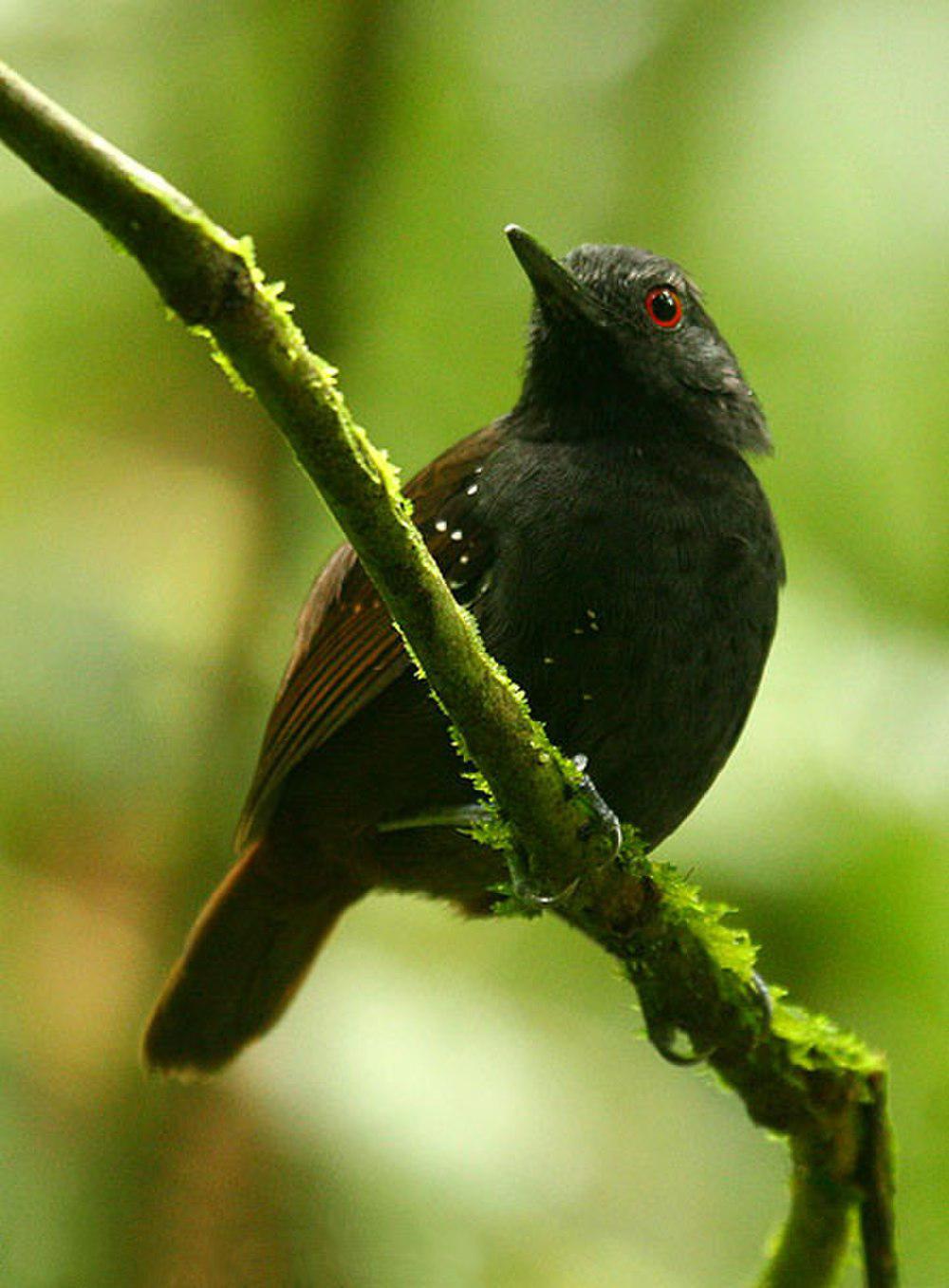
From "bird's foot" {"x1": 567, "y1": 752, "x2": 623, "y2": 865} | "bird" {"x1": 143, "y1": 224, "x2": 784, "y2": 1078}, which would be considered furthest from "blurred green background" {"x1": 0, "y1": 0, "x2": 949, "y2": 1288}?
"bird's foot" {"x1": 567, "y1": 752, "x2": 623, "y2": 865}

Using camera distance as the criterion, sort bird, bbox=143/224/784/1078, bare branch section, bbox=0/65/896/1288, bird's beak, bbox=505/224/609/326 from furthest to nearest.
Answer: bird's beak, bbox=505/224/609/326, bird, bbox=143/224/784/1078, bare branch section, bbox=0/65/896/1288

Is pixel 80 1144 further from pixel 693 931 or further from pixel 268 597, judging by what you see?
pixel 693 931

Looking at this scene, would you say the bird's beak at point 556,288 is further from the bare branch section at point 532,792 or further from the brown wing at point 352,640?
the bare branch section at point 532,792

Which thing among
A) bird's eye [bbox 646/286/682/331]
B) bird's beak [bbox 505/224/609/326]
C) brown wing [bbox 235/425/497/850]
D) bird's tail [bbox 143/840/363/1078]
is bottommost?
bird's tail [bbox 143/840/363/1078]

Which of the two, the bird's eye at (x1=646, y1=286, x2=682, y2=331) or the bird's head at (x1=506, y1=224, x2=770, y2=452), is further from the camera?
the bird's eye at (x1=646, y1=286, x2=682, y2=331)

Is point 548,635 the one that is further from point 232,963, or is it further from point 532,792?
point 232,963

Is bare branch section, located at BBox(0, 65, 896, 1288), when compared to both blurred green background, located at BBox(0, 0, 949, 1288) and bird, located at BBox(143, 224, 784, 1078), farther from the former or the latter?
blurred green background, located at BBox(0, 0, 949, 1288)
